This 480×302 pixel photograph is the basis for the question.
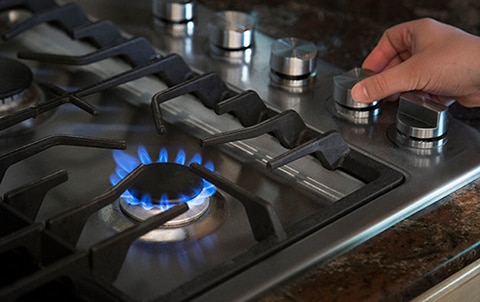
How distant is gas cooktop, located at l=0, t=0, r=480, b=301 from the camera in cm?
71

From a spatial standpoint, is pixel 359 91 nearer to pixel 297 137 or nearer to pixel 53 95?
pixel 297 137

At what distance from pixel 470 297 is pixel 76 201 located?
38 centimetres

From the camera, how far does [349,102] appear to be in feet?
3.15

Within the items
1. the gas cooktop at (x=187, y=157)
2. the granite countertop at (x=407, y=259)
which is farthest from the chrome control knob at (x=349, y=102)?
the granite countertop at (x=407, y=259)

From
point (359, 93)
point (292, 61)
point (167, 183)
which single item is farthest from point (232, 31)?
point (167, 183)

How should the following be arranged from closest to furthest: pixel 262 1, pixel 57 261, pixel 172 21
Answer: pixel 57 261 → pixel 172 21 → pixel 262 1

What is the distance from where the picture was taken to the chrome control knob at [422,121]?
907 mm

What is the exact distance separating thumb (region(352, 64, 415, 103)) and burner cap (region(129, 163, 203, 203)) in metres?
0.24

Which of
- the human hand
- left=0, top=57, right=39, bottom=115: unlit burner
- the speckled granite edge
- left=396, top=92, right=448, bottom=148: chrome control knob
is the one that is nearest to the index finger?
the human hand

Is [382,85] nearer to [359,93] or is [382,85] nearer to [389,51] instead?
[359,93]

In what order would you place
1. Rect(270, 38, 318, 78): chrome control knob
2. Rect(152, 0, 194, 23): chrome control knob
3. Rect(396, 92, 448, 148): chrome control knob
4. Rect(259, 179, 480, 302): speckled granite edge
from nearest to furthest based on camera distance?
Rect(259, 179, 480, 302): speckled granite edge, Rect(396, 92, 448, 148): chrome control knob, Rect(270, 38, 318, 78): chrome control knob, Rect(152, 0, 194, 23): chrome control knob

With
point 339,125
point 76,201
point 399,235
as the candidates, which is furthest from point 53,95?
point 399,235

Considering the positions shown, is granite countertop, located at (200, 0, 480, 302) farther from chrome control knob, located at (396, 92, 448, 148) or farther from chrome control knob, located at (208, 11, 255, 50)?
chrome control knob, located at (208, 11, 255, 50)

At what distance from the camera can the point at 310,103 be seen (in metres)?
1.00
